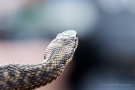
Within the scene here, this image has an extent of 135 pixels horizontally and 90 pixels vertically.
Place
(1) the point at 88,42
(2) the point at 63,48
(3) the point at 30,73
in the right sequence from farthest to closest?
(1) the point at 88,42 → (2) the point at 63,48 → (3) the point at 30,73

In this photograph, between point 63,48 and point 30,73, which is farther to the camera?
point 63,48

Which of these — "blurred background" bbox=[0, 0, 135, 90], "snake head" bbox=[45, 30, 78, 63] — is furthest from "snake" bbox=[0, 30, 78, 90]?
"blurred background" bbox=[0, 0, 135, 90]

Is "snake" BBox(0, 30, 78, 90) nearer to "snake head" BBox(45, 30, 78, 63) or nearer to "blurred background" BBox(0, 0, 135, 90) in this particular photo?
"snake head" BBox(45, 30, 78, 63)

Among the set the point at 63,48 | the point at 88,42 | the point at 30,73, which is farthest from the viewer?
the point at 88,42

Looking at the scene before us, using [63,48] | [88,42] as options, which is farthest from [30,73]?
[88,42]

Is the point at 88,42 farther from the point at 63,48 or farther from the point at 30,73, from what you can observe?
the point at 30,73

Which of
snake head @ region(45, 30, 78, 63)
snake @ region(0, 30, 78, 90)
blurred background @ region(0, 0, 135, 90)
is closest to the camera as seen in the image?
snake @ region(0, 30, 78, 90)

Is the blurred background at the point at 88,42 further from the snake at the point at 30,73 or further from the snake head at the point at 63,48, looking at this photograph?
the snake at the point at 30,73

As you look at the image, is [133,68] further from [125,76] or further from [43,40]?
[43,40]

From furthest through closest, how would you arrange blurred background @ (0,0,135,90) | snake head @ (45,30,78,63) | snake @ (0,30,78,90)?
blurred background @ (0,0,135,90) < snake head @ (45,30,78,63) < snake @ (0,30,78,90)
